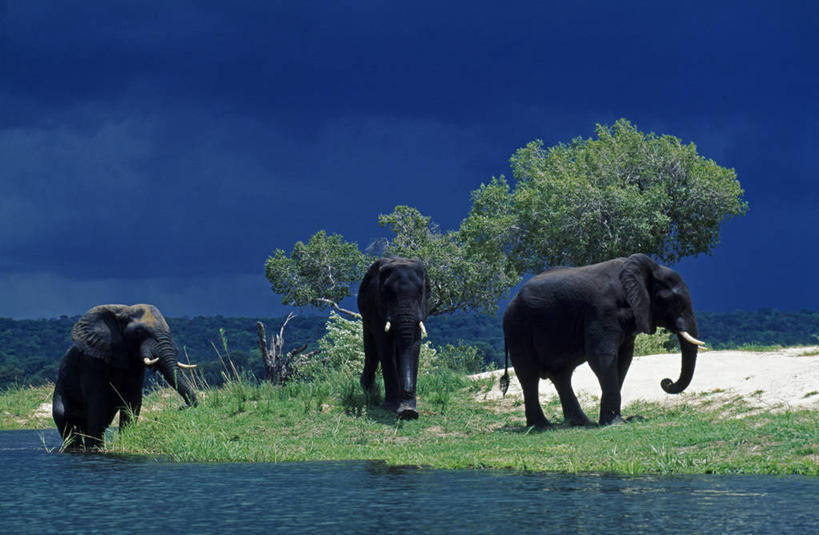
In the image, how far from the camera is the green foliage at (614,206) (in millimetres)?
41250

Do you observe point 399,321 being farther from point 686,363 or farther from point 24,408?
point 24,408

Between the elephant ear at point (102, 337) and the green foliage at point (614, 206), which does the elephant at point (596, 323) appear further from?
the green foliage at point (614, 206)

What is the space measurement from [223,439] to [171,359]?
2.12 metres

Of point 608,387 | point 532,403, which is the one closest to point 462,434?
point 532,403

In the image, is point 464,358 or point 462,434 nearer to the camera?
point 462,434

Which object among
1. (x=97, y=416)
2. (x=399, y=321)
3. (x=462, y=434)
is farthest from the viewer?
(x=399, y=321)

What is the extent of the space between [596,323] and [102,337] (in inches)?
337

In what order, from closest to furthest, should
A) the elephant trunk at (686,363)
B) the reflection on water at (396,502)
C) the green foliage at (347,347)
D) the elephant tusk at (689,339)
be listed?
1. the reflection on water at (396,502)
2. the elephant tusk at (689,339)
3. the elephant trunk at (686,363)
4. the green foliage at (347,347)

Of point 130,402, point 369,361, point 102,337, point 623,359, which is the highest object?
point 102,337

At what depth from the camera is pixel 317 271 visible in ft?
157

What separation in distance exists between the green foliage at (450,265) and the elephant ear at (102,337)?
2930 centimetres

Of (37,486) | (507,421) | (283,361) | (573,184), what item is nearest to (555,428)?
(507,421)

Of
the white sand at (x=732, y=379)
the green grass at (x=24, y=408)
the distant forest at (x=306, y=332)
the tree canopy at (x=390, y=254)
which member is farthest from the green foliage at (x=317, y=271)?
the distant forest at (x=306, y=332)

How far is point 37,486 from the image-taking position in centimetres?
1149
